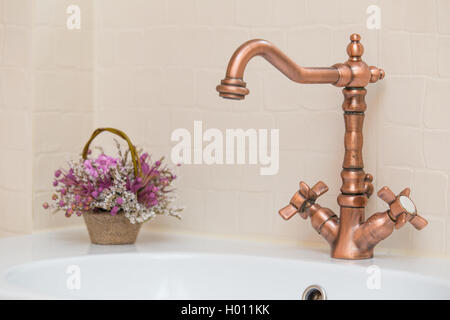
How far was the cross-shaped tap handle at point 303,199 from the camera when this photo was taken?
109cm

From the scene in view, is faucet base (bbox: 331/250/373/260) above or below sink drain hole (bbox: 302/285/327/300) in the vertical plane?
above

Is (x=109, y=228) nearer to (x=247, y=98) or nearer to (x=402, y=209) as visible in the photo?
(x=247, y=98)

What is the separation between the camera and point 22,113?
1338mm

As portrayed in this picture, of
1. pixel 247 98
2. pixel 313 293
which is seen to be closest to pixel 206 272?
pixel 313 293

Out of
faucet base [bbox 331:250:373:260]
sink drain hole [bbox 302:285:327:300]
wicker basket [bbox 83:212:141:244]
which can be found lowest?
sink drain hole [bbox 302:285:327:300]

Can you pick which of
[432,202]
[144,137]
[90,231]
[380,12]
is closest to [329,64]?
[380,12]

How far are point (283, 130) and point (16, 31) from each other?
0.54 m

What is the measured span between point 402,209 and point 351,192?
0.09 m

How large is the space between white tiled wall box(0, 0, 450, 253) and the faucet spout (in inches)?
5.5

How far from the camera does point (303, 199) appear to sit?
3.59 feet

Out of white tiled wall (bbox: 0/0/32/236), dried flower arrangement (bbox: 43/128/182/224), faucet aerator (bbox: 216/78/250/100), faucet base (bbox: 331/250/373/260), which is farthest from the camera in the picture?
white tiled wall (bbox: 0/0/32/236)

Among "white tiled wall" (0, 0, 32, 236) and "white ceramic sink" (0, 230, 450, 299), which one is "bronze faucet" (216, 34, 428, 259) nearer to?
"white ceramic sink" (0, 230, 450, 299)

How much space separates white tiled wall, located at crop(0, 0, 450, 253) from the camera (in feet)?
3.65

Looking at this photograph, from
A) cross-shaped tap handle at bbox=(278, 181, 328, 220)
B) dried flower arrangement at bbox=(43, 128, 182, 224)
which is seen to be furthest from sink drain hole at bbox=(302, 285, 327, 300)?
dried flower arrangement at bbox=(43, 128, 182, 224)
